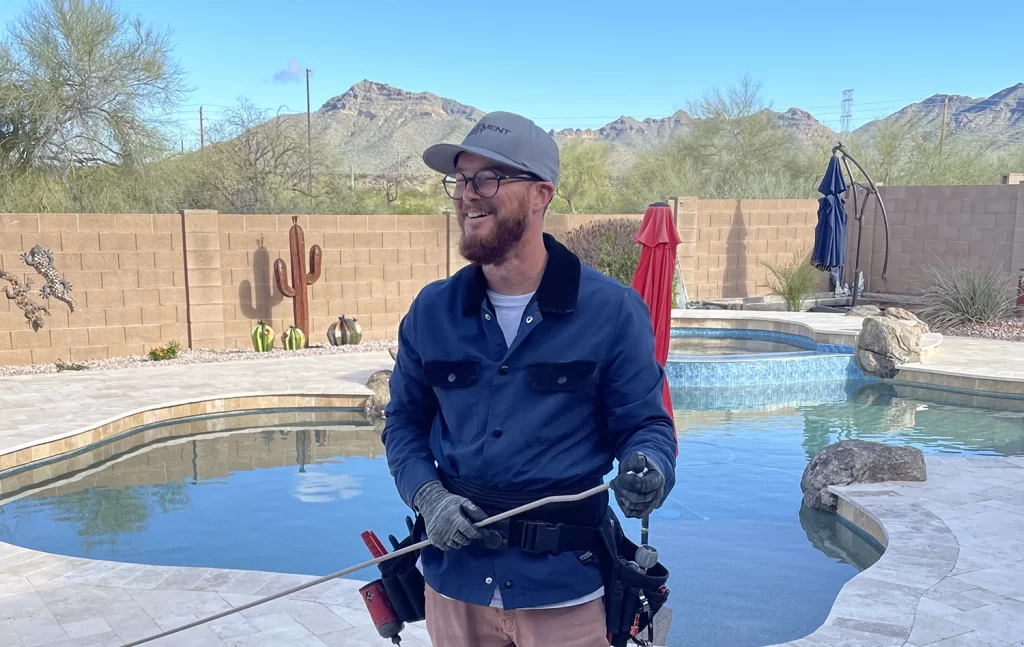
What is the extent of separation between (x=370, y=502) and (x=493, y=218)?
4.38 meters

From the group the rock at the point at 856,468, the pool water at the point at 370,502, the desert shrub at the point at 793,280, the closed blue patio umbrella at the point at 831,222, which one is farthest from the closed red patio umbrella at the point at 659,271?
the closed blue patio umbrella at the point at 831,222

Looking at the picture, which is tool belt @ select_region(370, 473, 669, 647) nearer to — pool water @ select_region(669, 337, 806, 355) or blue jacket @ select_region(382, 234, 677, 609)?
blue jacket @ select_region(382, 234, 677, 609)

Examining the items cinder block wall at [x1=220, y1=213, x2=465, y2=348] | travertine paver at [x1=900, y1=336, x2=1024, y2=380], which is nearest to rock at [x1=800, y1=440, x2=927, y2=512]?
travertine paver at [x1=900, y1=336, x2=1024, y2=380]

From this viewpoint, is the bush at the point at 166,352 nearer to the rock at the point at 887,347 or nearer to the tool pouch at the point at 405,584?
the rock at the point at 887,347

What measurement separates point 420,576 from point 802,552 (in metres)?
3.61

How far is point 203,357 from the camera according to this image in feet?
33.2

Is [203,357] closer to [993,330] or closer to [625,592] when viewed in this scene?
[625,592]


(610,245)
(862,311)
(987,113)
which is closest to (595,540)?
(610,245)

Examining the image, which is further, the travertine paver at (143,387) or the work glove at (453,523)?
the travertine paver at (143,387)

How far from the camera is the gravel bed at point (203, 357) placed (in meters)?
9.31

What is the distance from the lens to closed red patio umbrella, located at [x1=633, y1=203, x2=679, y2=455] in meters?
4.95

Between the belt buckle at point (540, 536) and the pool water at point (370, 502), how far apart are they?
7.76 ft

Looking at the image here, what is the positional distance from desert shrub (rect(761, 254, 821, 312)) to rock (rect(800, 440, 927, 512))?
338 inches

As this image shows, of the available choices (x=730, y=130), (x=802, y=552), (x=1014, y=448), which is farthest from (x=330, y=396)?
(x=730, y=130)
